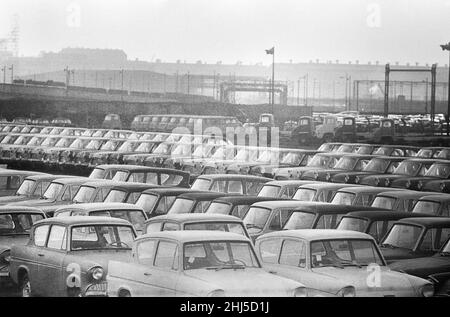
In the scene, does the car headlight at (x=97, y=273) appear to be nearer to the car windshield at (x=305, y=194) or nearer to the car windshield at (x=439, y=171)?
the car windshield at (x=305, y=194)

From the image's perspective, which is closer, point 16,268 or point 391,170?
point 16,268

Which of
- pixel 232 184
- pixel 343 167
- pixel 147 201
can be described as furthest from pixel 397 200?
pixel 343 167

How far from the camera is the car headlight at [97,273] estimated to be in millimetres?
12070

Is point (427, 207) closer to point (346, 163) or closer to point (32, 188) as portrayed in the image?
point (32, 188)

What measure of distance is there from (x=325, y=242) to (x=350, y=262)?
40cm

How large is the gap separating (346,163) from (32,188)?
38.4 feet

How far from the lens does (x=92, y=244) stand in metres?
13.1

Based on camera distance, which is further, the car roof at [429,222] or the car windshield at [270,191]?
the car windshield at [270,191]

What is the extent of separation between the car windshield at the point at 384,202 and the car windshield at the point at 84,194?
5.55 metres

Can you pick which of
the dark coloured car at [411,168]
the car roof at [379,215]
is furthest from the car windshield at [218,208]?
the dark coloured car at [411,168]
